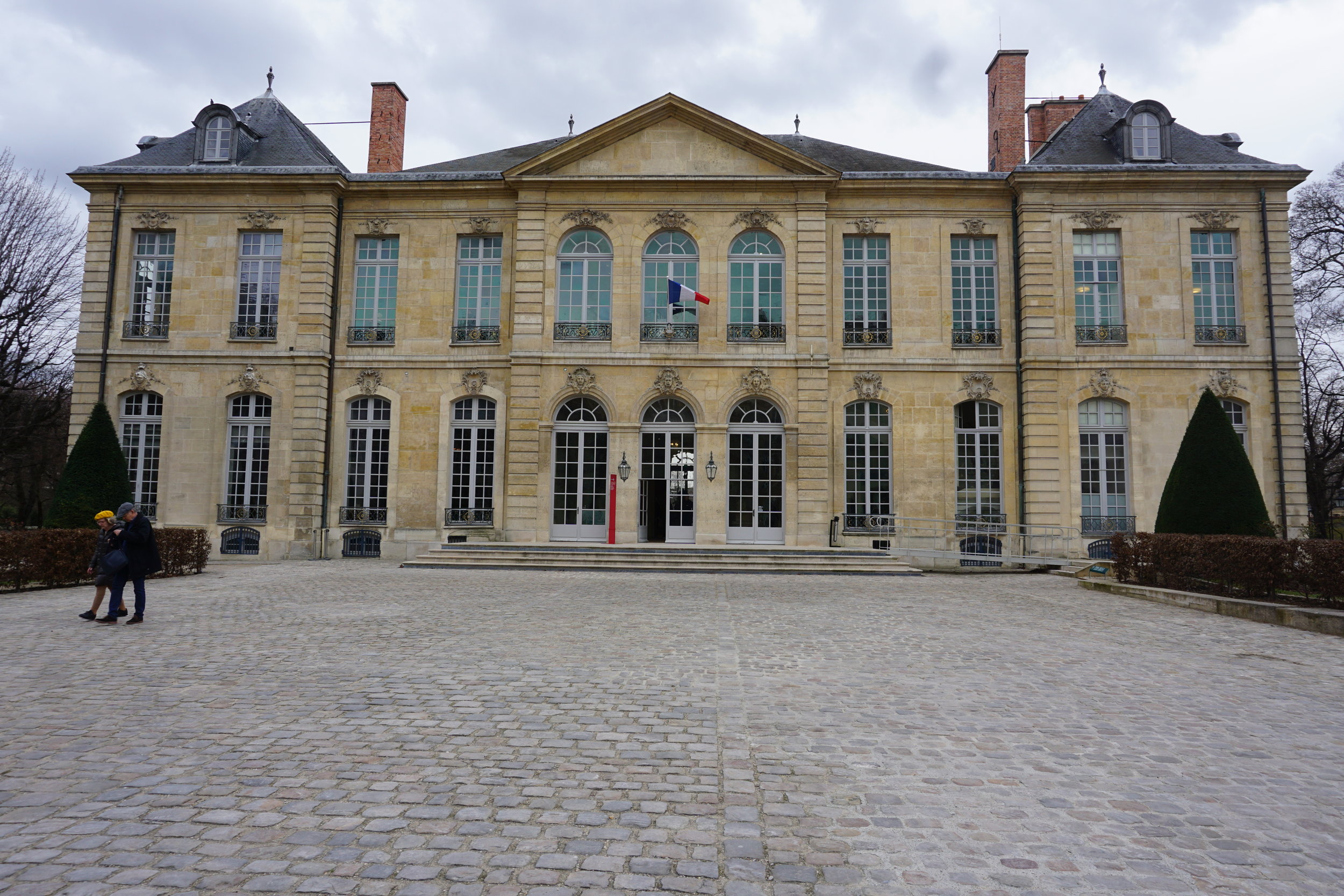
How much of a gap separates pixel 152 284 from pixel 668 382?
13.6m

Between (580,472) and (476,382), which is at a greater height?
(476,382)

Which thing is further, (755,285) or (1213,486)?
(755,285)

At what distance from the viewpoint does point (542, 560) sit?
690 inches

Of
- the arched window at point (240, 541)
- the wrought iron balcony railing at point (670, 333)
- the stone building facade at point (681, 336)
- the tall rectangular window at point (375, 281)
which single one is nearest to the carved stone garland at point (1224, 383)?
the stone building facade at point (681, 336)

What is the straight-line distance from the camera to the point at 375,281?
21.1 meters

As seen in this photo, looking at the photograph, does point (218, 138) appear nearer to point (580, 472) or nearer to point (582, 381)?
point (582, 381)

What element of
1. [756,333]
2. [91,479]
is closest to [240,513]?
[91,479]

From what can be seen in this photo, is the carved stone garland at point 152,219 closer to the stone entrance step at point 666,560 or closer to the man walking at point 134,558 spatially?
the stone entrance step at point 666,560

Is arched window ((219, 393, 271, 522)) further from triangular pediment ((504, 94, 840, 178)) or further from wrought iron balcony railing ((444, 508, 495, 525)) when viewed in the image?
triangular pediment ((504, 94, 840, 178))

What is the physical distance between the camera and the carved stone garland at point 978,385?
20.0 metres

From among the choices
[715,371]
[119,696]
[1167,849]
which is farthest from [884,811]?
[715,371]

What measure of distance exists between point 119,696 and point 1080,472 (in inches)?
Result: 765

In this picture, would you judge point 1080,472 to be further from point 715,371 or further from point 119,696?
point 119,696

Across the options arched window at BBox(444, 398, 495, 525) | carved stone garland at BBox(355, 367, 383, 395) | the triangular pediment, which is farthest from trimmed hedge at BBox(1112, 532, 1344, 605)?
carved stone garland at BBox(355, 367, 383, 395)
